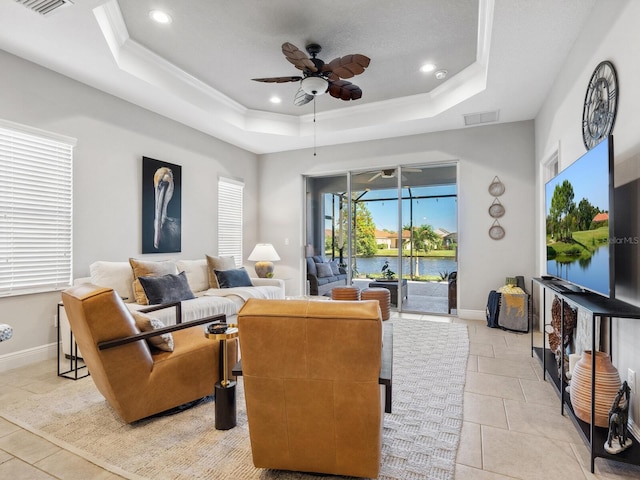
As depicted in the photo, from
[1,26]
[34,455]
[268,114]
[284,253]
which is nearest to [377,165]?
[268,114]

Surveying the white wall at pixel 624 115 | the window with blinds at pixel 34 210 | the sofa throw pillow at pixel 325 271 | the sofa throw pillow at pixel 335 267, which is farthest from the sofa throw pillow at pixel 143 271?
the white wall at pixel 624 115

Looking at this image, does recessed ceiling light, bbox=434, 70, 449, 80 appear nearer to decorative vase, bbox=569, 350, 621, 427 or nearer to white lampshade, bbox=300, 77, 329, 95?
white lampshade, bbox=300, 77, 329, 95

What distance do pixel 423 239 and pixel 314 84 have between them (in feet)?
10.5

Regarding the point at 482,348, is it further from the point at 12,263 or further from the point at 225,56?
the point at 12,263

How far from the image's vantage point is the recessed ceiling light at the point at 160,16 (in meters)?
2.95

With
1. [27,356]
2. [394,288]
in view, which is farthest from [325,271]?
[27,356]

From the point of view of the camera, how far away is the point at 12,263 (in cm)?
315

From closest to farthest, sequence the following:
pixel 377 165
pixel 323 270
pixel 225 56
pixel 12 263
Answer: pixel 12 263
pixel 225 56
pixel 377 165
pixel 323 270

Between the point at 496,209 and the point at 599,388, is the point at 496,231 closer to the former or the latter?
the point at 496,209

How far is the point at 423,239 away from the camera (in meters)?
5.56

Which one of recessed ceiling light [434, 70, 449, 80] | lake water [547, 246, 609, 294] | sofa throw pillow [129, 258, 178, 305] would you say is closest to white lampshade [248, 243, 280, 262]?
sofa throw pillow [129, 258, 178, 305]

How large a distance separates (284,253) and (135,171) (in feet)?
9.84

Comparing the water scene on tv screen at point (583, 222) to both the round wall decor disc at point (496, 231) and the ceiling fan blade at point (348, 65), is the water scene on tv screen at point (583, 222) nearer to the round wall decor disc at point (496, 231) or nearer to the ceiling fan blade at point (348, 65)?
the ceiling fan blade at point (348, 65)

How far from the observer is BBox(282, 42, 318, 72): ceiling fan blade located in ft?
9.34
